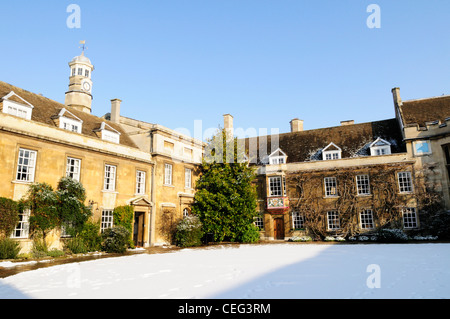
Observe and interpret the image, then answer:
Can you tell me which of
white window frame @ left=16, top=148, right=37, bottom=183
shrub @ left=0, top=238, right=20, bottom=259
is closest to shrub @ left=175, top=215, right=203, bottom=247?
white window frame @ left=16, top=148, right=37, bottom=183

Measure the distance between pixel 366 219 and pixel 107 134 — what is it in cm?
2140

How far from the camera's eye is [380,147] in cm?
2636

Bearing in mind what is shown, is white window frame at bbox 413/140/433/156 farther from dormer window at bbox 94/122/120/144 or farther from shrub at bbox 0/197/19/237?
shrub at bbox 0/197/19/237

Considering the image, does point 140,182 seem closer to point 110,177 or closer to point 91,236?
point 110,177

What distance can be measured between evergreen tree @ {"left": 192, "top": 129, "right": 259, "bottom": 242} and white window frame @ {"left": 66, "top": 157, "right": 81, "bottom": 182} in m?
9.64

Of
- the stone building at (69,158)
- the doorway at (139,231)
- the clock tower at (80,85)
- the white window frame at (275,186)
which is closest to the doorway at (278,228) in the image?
the white window frame at (275,186)

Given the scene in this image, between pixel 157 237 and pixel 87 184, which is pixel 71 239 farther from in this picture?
pixel 157 237

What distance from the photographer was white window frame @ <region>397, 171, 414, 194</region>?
24469 mm

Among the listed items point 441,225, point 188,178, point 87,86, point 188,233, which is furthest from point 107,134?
point 441,225

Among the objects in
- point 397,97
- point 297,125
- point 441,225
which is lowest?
point 441,225

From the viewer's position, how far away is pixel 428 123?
81.4ft

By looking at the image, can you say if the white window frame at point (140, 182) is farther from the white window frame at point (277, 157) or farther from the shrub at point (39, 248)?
the white window frame at point (277, 157)
